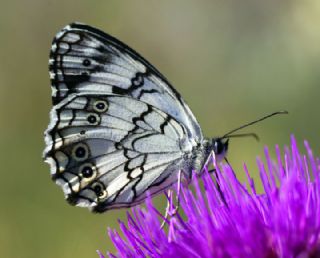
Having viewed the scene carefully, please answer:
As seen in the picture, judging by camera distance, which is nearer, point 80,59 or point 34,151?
point 80,59

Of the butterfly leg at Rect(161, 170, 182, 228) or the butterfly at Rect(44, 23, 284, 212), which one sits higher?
the butterfly at Rect(44, 23, 284, 212)

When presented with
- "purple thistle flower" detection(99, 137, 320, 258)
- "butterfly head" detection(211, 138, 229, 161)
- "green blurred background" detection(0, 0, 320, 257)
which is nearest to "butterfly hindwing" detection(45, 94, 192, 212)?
"butterfly head" detection(211, 138, 229, 161)

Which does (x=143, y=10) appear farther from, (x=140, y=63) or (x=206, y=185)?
(x=206, y=185)

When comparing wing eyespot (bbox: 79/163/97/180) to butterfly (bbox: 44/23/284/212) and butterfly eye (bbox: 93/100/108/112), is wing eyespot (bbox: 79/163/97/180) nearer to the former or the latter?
butterfly (bbox: 44/23/284/212)

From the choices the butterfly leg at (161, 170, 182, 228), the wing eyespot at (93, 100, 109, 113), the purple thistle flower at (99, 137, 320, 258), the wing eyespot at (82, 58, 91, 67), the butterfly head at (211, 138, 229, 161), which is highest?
the wing eyespot at (82, 58, 91, 67)

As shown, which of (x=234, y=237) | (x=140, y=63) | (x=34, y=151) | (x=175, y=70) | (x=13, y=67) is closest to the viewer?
(x=234, y=237)

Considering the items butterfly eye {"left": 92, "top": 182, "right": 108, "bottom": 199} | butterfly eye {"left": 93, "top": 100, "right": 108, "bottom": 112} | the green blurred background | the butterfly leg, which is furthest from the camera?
the green blurred background

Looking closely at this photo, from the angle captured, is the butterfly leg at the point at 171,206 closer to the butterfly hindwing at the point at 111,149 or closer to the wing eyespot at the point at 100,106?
the butterfly hindwing at the point at 111,149

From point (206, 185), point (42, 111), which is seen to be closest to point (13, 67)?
point (42, 111)

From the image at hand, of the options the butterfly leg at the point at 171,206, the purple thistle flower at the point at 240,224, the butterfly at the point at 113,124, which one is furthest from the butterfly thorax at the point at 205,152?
the purple thistle flower at the point at 240,224
